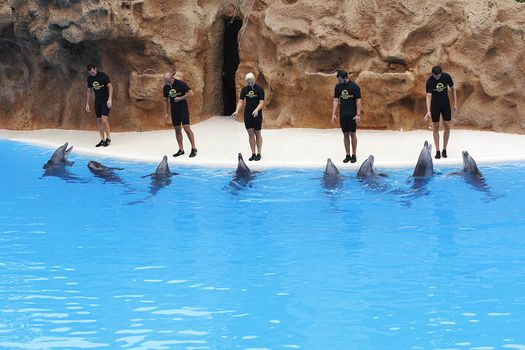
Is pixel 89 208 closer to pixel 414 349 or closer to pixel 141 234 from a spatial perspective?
pixel 141 234

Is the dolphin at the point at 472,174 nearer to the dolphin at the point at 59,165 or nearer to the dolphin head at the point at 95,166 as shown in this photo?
the dolphin head at the point at 95,166

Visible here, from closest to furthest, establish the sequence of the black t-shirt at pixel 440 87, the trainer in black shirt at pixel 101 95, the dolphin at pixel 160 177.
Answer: the dolphin at pixel 160 177 < the black t-shirt at pixel 440 87 < the trainer in black shirt at pixel 101 95

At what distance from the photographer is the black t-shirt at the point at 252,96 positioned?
1488 cm

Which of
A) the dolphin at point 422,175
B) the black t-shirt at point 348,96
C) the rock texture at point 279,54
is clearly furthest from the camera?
the rock texture at point 279,54

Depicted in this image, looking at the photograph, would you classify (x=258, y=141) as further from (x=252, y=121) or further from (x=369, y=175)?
(x=369, y=175)

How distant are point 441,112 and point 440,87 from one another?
410mm

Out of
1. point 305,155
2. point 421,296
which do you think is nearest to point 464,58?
point 305,155

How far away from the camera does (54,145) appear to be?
17.8 meters

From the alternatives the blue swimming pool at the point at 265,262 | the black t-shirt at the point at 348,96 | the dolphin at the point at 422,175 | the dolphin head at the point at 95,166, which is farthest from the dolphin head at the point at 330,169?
the dolphin head at the point at 95,166

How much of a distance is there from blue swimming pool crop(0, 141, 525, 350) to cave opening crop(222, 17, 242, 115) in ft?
20.5

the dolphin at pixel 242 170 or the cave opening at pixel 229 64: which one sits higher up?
the cave opening at pixel 229 64

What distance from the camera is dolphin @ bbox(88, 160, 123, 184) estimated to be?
552 inches

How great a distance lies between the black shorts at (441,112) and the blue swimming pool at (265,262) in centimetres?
125

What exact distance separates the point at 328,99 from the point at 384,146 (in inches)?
81.6
